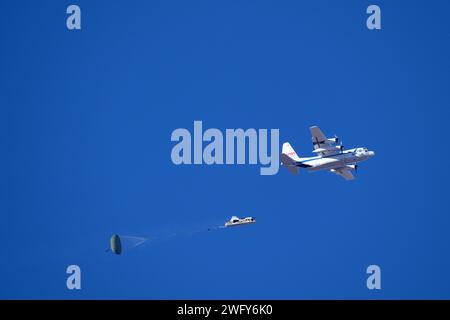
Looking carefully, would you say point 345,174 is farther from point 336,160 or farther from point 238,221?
point 238,221

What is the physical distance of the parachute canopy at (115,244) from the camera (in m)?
109

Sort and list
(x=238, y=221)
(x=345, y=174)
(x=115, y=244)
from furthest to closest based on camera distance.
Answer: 1. (x=345, y=174)
2. (x=238, y=221)
3. (x=115, y=244)

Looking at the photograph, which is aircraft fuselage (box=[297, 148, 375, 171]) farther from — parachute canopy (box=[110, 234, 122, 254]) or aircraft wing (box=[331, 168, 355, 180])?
parachute canopy (box=[110, 234, 122, 254])

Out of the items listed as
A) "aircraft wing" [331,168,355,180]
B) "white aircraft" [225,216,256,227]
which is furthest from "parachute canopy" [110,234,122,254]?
"aircraft wing" [331,168,355,180]

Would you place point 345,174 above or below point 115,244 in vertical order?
above

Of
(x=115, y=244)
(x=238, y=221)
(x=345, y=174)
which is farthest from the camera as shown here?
(x=345, y=174)

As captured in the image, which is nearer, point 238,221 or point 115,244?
point 115,244

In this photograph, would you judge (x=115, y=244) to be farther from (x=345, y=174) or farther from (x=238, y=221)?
(x=345, y=174)

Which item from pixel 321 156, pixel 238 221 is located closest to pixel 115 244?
pixel 238 221

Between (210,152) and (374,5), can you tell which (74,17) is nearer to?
(210,152)

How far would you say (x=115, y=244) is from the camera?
109438 mm
